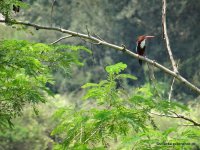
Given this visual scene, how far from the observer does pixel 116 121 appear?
102 inches

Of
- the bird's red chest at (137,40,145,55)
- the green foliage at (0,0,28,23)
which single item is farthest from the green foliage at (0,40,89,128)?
the bird's red chest at (137,40,145,55)

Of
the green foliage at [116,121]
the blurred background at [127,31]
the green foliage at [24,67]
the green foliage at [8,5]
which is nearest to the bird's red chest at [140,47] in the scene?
the green foliage at [24,67]

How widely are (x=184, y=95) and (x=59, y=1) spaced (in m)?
10.3

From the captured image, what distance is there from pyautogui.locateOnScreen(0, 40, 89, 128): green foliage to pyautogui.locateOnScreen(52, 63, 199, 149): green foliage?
31 cm

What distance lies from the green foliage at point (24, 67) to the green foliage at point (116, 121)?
1.00 feet

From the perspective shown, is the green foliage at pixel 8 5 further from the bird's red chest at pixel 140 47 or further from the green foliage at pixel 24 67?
the bird's red chest at pixel 140 47

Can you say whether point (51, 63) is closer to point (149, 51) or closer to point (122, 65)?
point (122, 65)

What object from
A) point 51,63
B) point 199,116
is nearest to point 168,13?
point 199,116

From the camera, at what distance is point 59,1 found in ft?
102

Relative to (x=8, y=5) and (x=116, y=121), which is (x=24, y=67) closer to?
(x=8, y=5)

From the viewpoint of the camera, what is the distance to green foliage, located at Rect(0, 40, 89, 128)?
2.92 m

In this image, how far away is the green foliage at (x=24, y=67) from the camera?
9.58 ft

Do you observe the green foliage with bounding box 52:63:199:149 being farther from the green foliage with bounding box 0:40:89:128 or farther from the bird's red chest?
the bird's red chest

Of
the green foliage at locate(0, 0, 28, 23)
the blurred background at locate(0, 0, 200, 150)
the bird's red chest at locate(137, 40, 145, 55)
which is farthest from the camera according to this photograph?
the blurred background at locate(0, 0, 200, 150)
